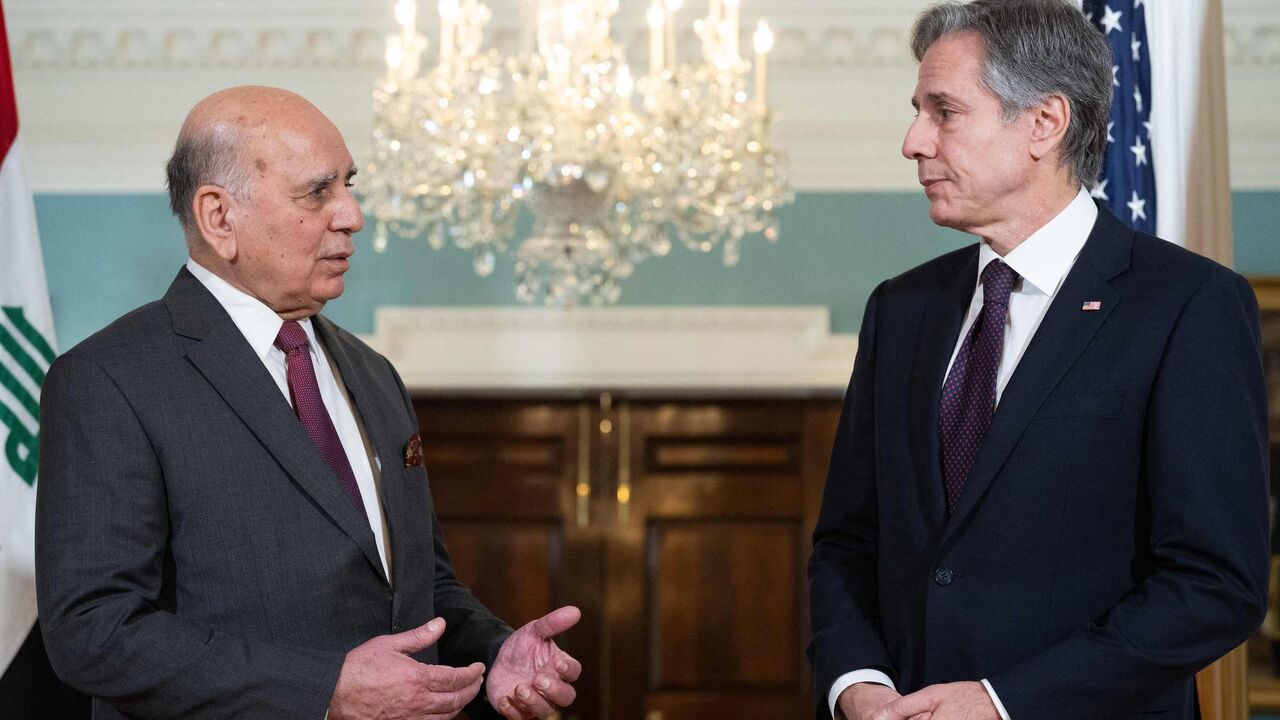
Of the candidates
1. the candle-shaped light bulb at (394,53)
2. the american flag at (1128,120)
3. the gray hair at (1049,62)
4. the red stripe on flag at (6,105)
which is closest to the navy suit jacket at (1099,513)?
the gray hair at (1049,62)

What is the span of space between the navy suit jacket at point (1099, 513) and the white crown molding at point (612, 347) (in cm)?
271

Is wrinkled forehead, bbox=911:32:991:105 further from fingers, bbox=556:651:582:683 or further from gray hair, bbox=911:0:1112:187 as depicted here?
fingers, bbox=556:651:582:683

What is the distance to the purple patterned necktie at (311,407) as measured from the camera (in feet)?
6.02

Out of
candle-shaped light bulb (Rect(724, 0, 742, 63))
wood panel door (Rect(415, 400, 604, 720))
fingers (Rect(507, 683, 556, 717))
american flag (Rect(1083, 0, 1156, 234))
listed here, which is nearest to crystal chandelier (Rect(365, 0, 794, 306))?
candle-shaped light bulb (Rect(724, 0, 742, 63))

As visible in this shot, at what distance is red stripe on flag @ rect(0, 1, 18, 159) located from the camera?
2418 mm

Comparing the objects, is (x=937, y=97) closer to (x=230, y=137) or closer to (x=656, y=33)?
(x=230, y=137)

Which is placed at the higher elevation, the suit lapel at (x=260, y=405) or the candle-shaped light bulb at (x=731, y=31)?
the candle-shaped light bulb at (x=731, y=31)

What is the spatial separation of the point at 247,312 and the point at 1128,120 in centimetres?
151

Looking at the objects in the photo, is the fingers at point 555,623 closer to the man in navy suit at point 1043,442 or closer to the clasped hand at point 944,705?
the man in navy suit at point 1043,442

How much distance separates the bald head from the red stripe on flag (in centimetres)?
77

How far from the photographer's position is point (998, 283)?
1.73m

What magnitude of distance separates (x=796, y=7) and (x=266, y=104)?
294 centimetres

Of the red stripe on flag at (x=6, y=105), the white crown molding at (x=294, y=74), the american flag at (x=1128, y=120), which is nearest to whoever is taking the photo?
the american flag at (x=1128, y=120)

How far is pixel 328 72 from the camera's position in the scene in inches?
179
